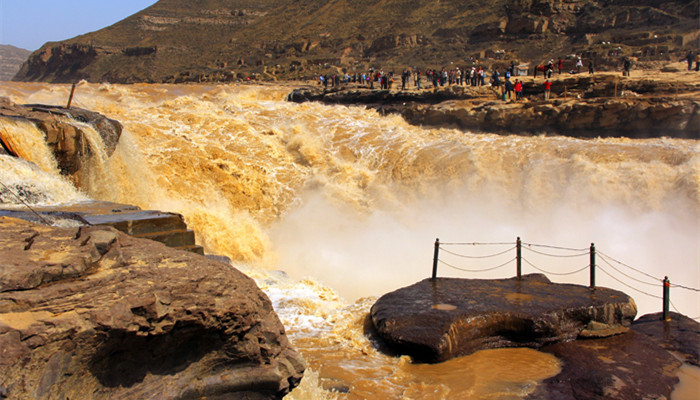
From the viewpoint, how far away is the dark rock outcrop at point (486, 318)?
20.9 ft

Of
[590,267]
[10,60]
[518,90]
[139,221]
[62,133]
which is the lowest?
[590,267]

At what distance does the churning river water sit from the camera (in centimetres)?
851

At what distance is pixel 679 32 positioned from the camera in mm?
27016

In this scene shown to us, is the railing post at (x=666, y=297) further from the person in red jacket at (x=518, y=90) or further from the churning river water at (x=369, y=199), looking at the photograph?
the person in red jacket at (x=518, y=90)

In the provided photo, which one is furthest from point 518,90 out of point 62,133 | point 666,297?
point 62,133

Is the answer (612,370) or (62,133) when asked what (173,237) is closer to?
(62,133)

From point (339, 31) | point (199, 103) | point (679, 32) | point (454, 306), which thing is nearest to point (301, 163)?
point (199, 103)

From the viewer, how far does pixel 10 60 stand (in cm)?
9056

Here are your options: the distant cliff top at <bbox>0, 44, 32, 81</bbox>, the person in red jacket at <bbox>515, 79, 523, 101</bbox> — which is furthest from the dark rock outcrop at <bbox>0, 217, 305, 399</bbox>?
the distant cliff top at <bbox>0, 44, 32, 81</bbox>

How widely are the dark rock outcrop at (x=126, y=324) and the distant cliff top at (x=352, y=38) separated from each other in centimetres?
2187

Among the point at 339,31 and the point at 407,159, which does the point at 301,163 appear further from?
the point at 339,31

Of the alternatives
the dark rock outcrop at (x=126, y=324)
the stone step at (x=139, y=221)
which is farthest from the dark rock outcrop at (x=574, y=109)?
the dark rock outcrop at (x=126, y=324)

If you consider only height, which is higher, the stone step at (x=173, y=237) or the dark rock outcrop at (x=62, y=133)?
the dark rock outcrop at (x=62, y=133)

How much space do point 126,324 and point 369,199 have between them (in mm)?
11706
